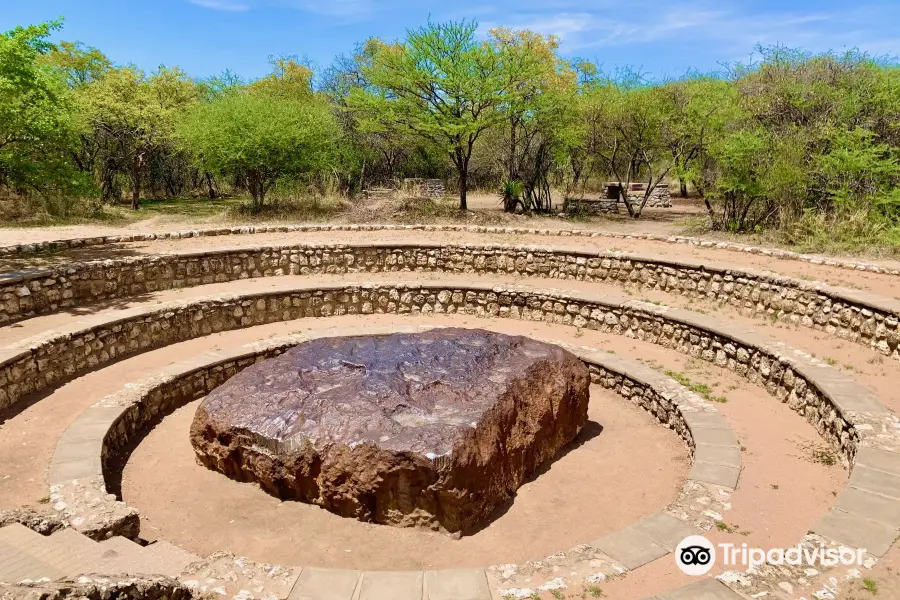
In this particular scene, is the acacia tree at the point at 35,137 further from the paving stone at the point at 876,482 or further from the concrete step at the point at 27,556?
the paving stone at the point at 876,482

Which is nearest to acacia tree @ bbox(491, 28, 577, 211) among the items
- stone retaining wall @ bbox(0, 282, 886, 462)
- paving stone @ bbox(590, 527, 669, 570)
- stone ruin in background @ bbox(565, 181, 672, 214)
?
stone ruin in background @ bbox(565, 181, 672, 214)

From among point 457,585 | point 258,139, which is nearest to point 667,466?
point 457,585

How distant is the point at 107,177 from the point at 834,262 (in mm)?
30341

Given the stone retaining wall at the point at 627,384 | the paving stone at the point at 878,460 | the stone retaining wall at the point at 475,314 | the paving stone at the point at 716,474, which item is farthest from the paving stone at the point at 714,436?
the paving stone at the point at 878,460

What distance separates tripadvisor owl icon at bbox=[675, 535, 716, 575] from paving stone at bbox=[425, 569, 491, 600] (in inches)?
63.0

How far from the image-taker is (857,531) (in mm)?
4871

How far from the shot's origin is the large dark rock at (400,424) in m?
6.21

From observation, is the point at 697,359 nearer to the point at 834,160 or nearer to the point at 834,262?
the point at 834,262

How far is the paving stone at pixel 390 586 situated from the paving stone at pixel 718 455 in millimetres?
3774

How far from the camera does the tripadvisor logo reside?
4.51 m

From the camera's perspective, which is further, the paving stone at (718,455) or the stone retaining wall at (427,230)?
the stone retaining wall at (427,230)

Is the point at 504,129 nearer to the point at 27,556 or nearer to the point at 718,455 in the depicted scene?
the point at 718,455

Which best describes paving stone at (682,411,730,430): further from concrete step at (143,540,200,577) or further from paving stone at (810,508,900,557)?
concrete step at (143,540,200,577)

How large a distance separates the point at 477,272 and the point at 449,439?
9970 mm
